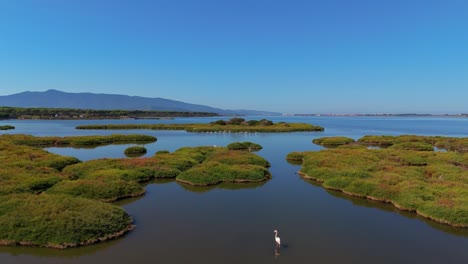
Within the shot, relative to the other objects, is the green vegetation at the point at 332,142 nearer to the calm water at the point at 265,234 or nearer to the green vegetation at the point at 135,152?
the green vegetation at the point at 135,152

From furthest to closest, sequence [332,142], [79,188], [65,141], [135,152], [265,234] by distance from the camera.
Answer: [332,142], [65,141], [135,152], [79,188], [265,234]

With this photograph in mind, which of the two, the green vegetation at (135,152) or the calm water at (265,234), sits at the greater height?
the green vegetation at (135,152)

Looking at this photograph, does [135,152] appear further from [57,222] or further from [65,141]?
[57,222]

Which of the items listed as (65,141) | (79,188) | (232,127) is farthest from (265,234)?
(232,127)

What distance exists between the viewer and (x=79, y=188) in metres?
27.0

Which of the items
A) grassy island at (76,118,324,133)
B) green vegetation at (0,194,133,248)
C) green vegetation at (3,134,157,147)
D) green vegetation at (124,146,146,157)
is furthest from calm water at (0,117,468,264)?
grassy island at (76,118,324,133)

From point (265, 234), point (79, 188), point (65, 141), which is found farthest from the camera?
point (65, 141)

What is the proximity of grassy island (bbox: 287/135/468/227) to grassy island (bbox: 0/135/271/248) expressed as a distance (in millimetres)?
7919

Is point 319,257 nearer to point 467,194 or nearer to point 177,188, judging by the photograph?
point 467,194

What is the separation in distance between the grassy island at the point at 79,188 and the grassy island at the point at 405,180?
792 centimetres

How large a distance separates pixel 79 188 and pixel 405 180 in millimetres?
29299

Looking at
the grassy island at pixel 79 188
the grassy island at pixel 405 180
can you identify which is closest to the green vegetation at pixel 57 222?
the grassy island at pixel 79 188

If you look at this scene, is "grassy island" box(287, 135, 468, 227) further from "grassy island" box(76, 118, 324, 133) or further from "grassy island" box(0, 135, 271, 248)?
"grassy island" box(76, 118, 324, 133)

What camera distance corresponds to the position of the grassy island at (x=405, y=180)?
2412 centimetres
